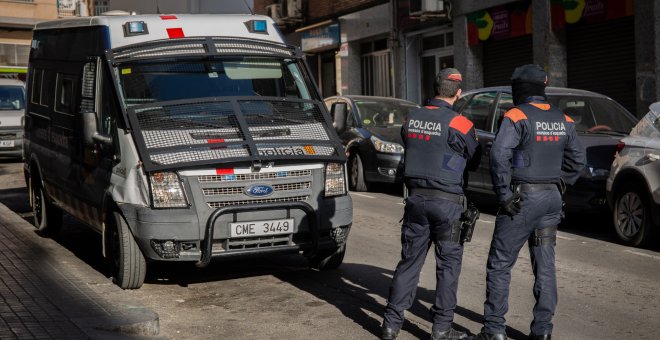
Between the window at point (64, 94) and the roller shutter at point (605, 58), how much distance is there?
39.1 feet

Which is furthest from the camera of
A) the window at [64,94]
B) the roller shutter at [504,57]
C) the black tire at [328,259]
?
the roller shutter at [504,57]

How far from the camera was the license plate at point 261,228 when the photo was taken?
25.9 ft

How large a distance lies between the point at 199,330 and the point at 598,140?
6676mm

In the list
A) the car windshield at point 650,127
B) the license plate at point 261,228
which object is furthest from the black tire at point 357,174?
the license plate at point 261,228

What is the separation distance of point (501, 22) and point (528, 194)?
17422 millimetres

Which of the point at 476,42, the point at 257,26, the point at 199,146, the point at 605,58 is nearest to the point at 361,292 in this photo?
the point at 199,146

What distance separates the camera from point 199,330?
22.9 feet

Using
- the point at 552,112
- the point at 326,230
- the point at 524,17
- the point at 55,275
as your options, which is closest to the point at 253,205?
the point at 326,230

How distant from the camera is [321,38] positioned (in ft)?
111

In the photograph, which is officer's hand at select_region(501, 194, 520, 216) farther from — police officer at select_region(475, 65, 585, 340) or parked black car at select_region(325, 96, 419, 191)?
parked black car at select_region(325, 96, 419, 191)

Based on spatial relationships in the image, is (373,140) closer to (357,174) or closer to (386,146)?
(386,146)

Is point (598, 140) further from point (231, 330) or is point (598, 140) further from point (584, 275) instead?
point (231, 330)

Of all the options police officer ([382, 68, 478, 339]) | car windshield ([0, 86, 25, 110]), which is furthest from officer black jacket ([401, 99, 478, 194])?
car windshield ([0, 86, 25, 110])

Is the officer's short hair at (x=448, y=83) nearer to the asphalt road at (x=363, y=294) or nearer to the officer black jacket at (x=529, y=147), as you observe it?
the officer black jacket at (x=529, y=147)
